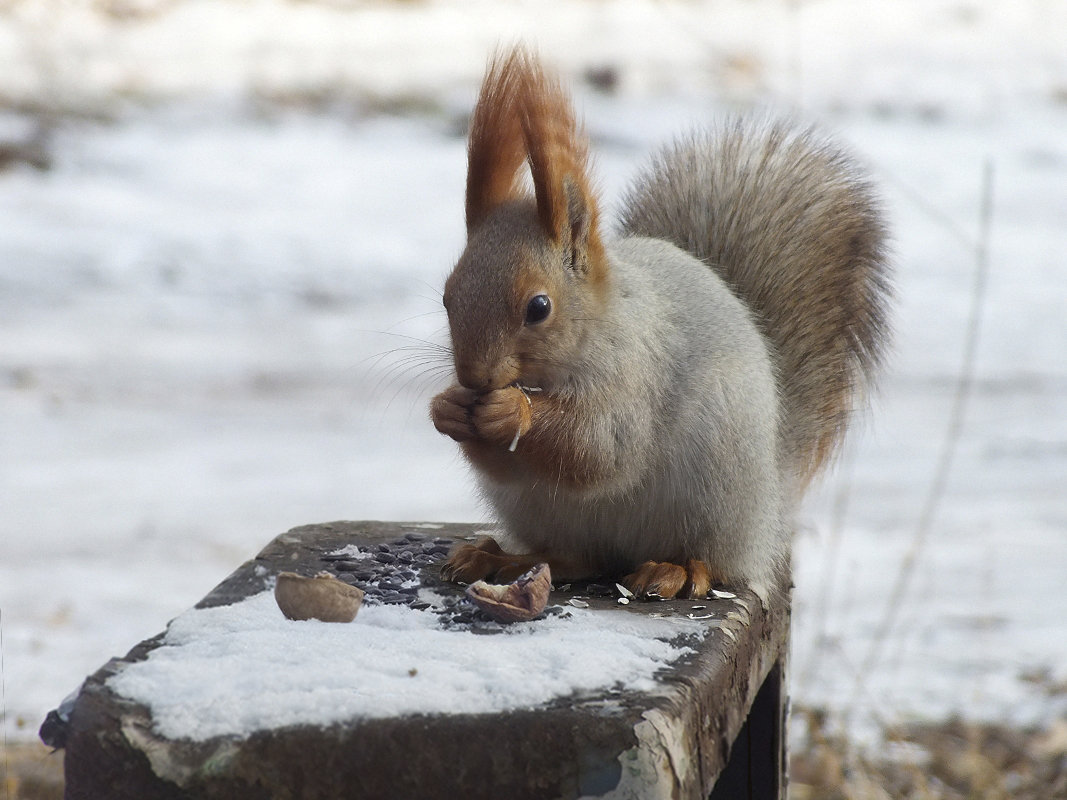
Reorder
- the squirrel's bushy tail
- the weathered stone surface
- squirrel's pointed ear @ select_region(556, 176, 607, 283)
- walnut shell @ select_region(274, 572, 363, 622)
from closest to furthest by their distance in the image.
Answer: the weathered stone surface < walnut shell @ select_region(274, 572, 363, 622) < squirrel's pointed ear @ select_region(556, 176, 607, 283) < the squirrel's bushy tail

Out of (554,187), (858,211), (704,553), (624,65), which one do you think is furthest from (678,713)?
(624,65)

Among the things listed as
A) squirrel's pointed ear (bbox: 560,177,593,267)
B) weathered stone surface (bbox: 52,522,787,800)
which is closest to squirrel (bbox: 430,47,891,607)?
squirrel's pointed ear (bbox: 560,177,593,267)

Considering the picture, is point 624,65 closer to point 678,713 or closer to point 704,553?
point 704,553

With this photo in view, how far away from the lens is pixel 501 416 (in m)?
1.35

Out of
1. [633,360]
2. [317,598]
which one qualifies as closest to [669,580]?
[633,360]

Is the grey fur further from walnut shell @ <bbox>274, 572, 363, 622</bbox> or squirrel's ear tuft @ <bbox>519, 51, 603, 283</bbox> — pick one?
walnut shell @ <bbox>274, 572, 363, 622</bbox>

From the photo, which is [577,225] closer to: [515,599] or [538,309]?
[538,309]

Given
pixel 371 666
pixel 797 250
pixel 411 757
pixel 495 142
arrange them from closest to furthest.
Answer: pixel 411 757 → pixel 371 666 → pixel 495 142 → pixel 797 250

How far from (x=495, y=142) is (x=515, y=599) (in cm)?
51

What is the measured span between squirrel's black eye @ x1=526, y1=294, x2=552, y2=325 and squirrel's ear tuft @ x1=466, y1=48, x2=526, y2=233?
15 cm

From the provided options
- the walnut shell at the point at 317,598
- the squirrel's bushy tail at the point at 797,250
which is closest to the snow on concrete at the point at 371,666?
the walnut shell at the point at 317,598

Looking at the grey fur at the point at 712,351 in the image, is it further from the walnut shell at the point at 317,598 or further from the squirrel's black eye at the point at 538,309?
the walnut shell at the point at 317,598

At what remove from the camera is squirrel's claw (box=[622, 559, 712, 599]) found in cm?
146

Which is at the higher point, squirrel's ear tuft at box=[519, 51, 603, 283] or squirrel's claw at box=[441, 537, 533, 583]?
squirrel's ear tuft at box=[519, 51, 603, 283]
